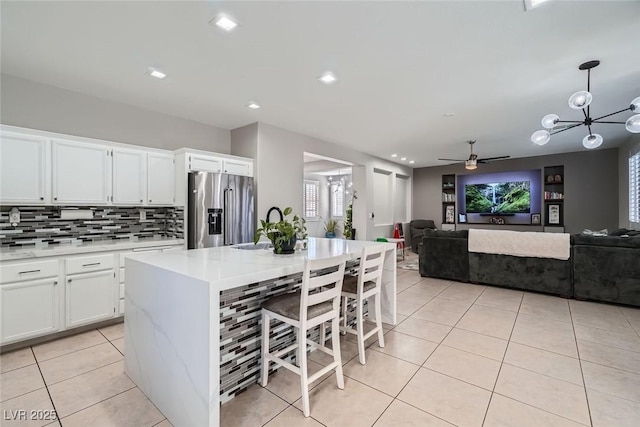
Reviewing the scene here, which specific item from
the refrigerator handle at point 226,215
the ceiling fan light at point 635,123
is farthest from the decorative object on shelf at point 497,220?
the refrigerator handle at point 226,215

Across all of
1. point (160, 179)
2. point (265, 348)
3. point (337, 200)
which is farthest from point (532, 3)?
point (337, 200)

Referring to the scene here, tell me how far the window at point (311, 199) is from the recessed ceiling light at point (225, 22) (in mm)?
7082

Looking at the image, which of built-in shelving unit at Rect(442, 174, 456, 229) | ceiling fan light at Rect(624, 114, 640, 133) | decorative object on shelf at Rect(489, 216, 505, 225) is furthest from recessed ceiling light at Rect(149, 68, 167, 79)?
decorative object on shelf at Rect(489, 216, 505, 225)

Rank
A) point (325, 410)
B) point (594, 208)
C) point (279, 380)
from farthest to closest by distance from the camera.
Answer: point (594, 208), point (279, 380), point (325, 410)

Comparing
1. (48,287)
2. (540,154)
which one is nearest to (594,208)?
(540,154)

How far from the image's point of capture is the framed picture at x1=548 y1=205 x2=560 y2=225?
287 inches

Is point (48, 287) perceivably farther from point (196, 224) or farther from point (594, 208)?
point (594, 208)

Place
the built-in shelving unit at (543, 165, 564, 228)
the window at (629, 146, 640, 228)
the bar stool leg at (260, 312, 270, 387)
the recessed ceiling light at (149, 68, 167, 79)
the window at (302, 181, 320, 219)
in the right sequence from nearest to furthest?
the bar stool leg at (260, 312, 270, 387) < the recessed ceiling light at (149, 68, 167, 79) < the window at (629, 146, 640, 228) < the built-in shelving unit at (543, 165, 564, 228) < the window at (302, 181, 320, 219)

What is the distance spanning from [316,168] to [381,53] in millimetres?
6035

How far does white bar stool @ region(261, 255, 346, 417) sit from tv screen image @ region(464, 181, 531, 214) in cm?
789

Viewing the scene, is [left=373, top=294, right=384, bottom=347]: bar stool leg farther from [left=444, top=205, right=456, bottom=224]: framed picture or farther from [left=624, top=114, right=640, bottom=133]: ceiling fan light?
[left=444, top=205, right=456, bottom=224]: framed picture

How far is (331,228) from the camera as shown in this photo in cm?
881

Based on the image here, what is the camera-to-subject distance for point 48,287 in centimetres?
265

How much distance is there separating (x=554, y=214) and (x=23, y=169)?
1016 cm
